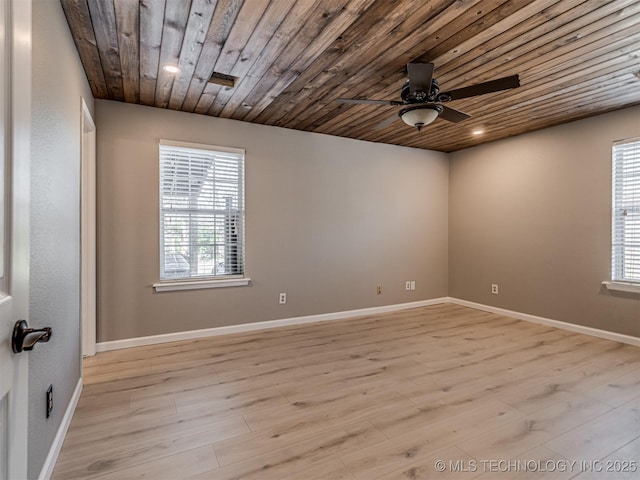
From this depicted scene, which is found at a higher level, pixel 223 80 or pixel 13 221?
pixel 223 80

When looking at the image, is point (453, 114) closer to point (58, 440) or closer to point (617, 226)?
point (617, 226)

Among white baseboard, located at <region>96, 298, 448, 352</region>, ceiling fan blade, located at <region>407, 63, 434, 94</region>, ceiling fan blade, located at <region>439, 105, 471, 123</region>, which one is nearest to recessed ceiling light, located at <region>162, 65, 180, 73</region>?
ceiling fan blade, located at <region>407, 63, 434, 94</region>

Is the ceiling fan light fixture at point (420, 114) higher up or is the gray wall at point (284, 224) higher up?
the ceiling fan light fixture at point (420, 114)

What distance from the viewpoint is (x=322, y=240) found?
4465 millimetres

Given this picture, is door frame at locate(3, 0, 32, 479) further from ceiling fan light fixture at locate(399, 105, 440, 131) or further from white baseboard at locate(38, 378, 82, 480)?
ceiling fan light fixture at locate(399, 105, 440, 131)

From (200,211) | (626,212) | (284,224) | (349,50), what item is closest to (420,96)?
(349,50)

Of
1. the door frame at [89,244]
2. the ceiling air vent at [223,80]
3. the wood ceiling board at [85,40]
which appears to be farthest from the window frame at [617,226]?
the door frame at [89,244]

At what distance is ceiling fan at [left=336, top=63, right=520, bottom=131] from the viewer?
2.27 meters

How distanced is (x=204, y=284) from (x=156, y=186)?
1.17 metres

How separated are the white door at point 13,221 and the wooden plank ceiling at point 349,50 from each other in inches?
58.5

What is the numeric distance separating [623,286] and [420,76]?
3.23 m

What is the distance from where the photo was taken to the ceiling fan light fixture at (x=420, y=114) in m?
2.58

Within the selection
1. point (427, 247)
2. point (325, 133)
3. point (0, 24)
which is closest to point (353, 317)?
point (427, 247)

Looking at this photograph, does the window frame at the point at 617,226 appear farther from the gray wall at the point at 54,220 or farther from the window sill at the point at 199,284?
the gray wall at the point at 54,220
